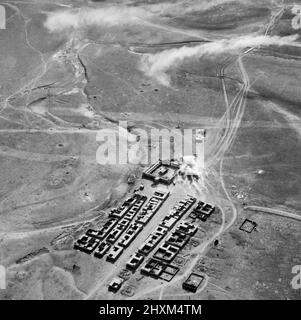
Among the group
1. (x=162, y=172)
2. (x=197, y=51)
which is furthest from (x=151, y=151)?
(x=197, y=51)

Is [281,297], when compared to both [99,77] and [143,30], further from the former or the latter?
[143,30]

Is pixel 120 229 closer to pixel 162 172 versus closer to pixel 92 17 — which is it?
pixel 162 172
